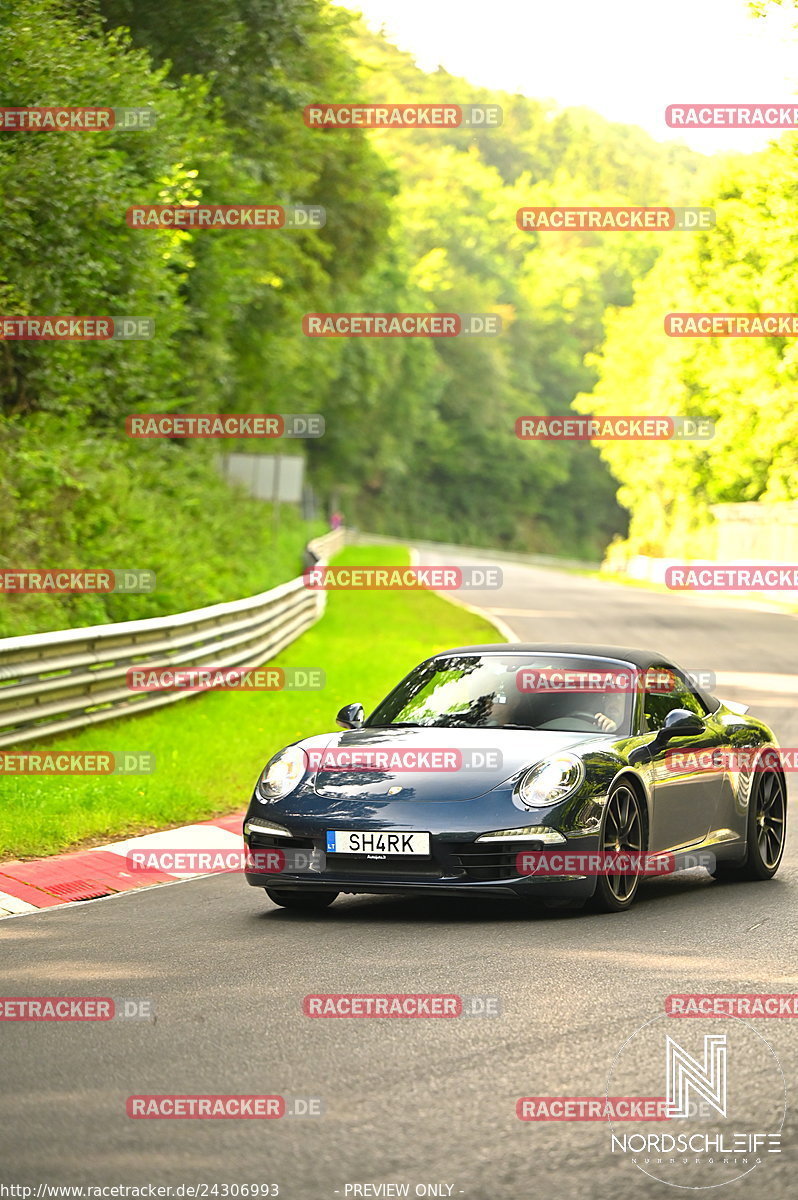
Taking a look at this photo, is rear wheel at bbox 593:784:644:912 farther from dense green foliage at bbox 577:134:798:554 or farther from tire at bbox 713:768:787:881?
dense green foliage at bbox 577:134:798:554

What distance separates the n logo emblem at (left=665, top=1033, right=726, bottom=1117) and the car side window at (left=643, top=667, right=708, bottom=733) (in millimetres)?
3822

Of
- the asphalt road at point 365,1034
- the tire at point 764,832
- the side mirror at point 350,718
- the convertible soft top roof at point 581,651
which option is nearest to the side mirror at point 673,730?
the convertible soft top roof at point 581,651

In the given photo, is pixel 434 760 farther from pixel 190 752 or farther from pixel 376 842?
pixel 190 752

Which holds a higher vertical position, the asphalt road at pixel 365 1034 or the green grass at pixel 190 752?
the asphalt road at pixel 365 1034

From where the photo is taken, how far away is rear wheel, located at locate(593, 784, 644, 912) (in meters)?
8.79

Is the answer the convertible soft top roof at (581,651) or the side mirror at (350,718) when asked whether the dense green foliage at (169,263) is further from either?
the convertible soft top roof at (581,651)

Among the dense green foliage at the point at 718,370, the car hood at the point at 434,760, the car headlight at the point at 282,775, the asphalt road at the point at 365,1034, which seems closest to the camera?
the asphalt road at the point at 365,1034

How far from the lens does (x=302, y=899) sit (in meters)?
9.21

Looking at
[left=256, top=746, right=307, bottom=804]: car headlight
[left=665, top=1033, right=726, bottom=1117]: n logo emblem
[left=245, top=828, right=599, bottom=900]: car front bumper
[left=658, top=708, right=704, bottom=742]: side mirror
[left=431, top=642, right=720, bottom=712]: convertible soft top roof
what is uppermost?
[left=431, top=642, right=720, bottom=712]: convertible soft top roof

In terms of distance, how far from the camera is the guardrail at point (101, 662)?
13.6 metres

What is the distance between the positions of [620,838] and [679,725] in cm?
87

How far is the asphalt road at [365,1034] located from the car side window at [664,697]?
98 cm

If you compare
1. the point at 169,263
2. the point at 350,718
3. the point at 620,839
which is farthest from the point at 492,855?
the point at 169,263

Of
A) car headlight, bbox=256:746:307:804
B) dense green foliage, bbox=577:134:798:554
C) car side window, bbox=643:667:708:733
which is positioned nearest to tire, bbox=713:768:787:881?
car side window, bbox=643:667:708:733
